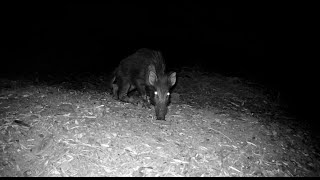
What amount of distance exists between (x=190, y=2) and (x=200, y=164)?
57.8ft

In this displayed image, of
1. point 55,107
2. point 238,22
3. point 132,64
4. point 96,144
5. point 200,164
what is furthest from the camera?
point 238,22

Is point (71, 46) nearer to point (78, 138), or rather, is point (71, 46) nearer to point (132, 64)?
point (132, 64)

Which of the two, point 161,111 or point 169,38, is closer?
point 161,111

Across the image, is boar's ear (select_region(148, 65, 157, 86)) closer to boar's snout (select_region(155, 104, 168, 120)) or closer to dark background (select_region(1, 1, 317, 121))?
A: boar's snout (select_region(155, 104, 168, 120))

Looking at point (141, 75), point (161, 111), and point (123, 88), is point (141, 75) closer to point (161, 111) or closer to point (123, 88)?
point (123, 88)

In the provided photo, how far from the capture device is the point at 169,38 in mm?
18031

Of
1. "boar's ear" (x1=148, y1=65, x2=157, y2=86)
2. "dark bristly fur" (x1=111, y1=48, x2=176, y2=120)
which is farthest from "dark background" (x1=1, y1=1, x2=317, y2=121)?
"boar's ear" (x1=148, y1=65, x2=157, y2=86)

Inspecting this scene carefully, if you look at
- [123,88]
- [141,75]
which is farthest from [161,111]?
[123,88]

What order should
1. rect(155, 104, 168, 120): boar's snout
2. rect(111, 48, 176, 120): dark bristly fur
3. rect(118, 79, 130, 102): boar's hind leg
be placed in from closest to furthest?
rect(155, 104, 168, 120): boar's snout
rect(111, 48, 176, 120): dark bristly fur
rect(118, 79, 130, 102): boar's hind leg

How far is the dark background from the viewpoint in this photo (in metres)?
11.8

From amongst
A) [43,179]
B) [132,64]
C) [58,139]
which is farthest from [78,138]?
Answer: [132,64]

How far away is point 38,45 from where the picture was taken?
14602mm

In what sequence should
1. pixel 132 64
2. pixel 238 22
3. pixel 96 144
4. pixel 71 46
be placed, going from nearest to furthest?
pixel 96 144 → pixel 132 64 → pixel 71 46 → pixel 238 22

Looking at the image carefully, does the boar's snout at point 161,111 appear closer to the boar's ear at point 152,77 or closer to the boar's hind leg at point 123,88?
the boar's ear at point 152,77
